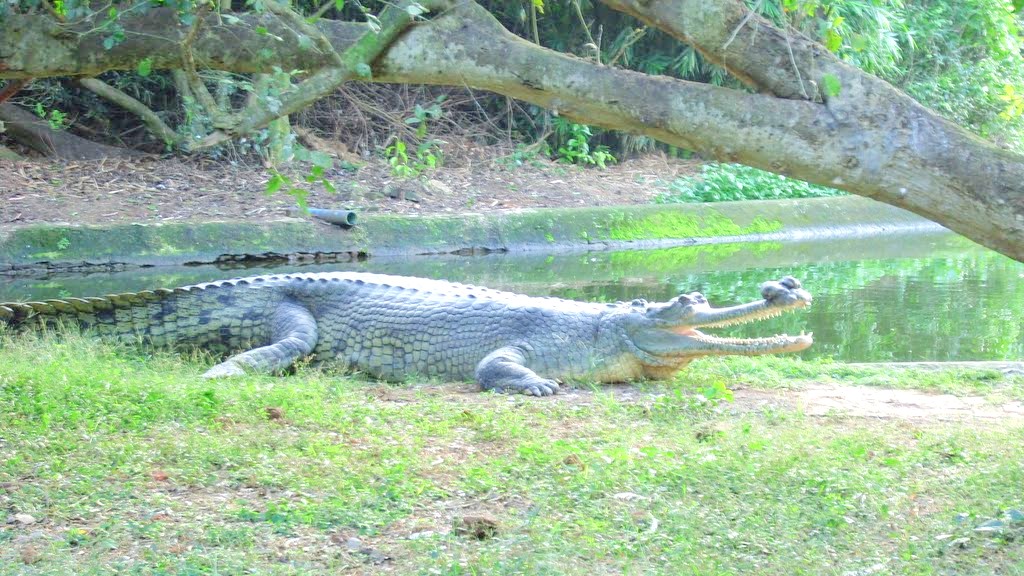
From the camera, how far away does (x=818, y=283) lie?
10742 mm

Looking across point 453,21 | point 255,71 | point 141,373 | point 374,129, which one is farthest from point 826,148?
point 374,129

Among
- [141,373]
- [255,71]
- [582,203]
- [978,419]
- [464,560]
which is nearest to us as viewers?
[464,560]

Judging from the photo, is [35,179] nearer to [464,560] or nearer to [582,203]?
[582,203]

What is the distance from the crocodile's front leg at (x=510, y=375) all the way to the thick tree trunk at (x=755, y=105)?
8.06 ft

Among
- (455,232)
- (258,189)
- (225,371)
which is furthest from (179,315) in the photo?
(258,189)

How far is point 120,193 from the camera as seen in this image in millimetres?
12383

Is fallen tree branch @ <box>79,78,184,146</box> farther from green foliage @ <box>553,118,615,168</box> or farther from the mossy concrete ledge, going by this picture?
green foliage @ <box>553,118,615,168</box>

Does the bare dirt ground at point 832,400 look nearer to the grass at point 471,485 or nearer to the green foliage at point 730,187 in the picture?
the grass at point 471,485

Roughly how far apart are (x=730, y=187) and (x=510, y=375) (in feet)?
34.8

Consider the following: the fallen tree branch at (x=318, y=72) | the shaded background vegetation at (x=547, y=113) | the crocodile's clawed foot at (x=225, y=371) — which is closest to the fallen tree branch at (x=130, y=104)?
the shaded background vegetation at (x=547, y=113)

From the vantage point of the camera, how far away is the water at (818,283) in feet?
26.9

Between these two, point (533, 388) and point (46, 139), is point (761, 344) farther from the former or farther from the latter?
point (46, 139)

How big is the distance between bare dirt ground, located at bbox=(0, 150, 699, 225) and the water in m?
1.35

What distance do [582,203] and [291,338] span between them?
27.1ft
